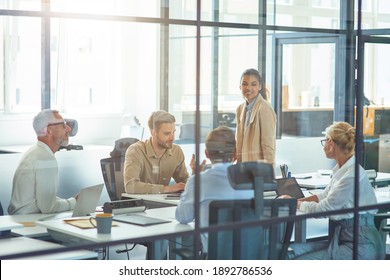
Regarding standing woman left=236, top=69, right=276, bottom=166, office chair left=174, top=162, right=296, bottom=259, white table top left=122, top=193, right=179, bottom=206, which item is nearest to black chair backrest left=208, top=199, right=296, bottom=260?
office chair left=174, top=162, right=296, bottom=259

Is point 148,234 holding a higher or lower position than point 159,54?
lower

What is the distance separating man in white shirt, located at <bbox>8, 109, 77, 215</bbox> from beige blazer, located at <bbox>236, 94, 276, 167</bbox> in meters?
1.21

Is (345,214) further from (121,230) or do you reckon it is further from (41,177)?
(41,177)

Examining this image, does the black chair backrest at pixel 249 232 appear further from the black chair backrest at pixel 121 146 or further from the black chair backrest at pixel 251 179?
the black chair backrest at pixel 121 146

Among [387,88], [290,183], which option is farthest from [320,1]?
[290,183]

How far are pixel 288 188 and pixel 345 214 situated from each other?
1.75ft

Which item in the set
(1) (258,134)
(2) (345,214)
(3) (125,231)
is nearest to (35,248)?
(3) (125,231)

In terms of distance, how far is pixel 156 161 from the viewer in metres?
6.62

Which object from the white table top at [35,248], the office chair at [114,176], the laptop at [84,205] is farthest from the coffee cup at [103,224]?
the office chair at [114,176]

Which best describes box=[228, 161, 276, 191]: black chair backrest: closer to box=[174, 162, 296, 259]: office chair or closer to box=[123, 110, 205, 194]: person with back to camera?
box=[174, 162, 296, 259]: office chair

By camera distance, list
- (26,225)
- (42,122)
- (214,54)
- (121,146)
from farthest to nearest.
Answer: (214,54)
(121,146)
(42,122)
(26,225)

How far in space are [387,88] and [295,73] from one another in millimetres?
1968
